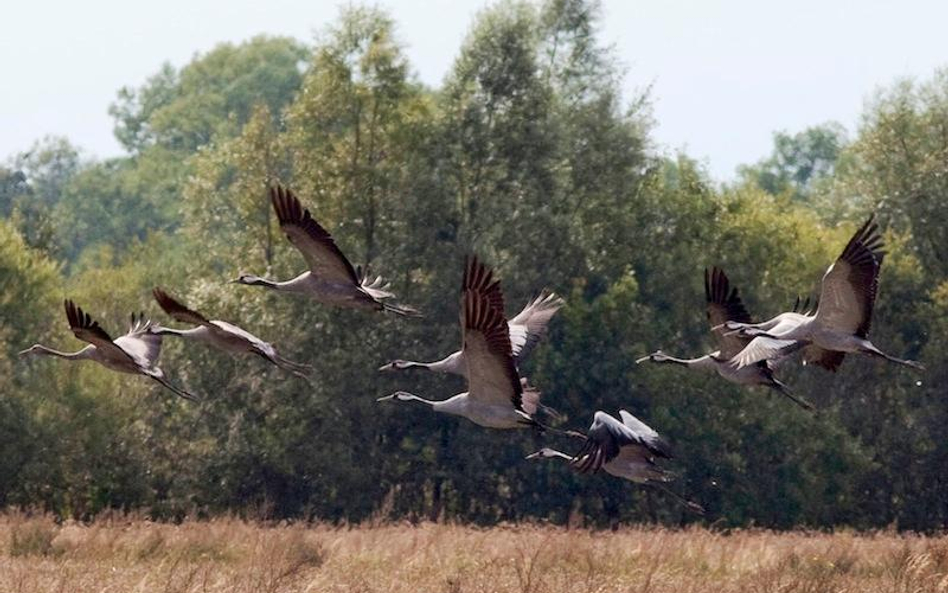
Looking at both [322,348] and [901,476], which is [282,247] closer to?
[322,348]

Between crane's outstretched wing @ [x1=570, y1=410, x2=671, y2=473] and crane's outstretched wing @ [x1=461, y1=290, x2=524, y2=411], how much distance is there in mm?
773

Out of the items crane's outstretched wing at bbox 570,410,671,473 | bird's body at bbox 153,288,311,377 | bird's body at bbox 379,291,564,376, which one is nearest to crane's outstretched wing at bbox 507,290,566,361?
bird's body at bbox 379,291,564,376

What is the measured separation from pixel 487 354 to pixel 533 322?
14.1 ft

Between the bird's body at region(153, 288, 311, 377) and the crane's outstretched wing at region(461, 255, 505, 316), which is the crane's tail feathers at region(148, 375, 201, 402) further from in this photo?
the crane's outstretched wing at region(461, 255, 505, 316)

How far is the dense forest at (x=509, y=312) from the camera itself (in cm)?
4228

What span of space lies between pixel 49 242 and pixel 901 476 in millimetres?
21938

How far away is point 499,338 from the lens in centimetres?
1839

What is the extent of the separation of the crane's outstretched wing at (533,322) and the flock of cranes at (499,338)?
27.7 inches

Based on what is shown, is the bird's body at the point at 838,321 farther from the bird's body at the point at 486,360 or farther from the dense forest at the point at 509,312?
the dense forest at the point at 509,312

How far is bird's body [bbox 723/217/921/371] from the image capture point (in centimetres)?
1903

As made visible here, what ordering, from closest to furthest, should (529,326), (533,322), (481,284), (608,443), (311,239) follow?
1. (481,284)
2. (608,443)
3. (311,239)
4. (529,326)
5. (533,322)

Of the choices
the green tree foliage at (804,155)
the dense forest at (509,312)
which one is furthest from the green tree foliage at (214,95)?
the dense forest at (509,312)

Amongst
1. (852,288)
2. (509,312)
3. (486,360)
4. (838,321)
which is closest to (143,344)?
(486,360)

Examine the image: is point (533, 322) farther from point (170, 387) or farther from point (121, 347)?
point (121, 347)
